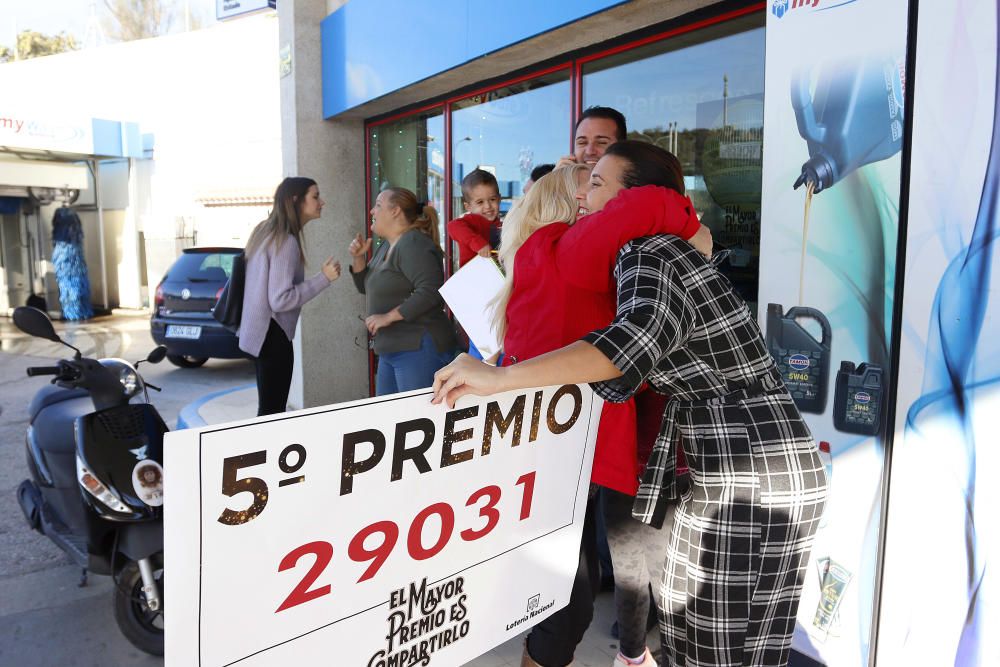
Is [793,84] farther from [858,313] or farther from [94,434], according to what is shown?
[94,434]

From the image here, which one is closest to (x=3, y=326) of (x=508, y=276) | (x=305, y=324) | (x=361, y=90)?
(x=305, y=324)

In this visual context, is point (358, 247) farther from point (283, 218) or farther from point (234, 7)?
point (234, 7)

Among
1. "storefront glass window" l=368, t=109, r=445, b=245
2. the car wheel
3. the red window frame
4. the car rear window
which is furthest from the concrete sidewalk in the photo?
the car wheel

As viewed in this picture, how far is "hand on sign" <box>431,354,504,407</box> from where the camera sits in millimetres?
1542

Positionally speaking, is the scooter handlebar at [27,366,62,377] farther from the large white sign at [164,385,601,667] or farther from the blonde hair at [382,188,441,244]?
the large white sign at [164,385,601,667]

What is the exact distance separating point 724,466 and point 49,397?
11.3ft

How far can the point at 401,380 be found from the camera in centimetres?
414

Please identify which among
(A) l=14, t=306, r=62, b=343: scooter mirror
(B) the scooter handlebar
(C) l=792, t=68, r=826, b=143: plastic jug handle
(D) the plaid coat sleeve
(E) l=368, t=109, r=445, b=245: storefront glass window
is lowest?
(B) the scooter handlebar

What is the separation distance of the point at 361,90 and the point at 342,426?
4838 millimetres

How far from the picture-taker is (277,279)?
4141mm

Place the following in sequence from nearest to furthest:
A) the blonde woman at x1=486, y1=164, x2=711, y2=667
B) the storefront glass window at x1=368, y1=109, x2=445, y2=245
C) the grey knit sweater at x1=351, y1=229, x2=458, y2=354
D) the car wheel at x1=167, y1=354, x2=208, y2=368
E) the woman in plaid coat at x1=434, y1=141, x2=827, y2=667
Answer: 1. the woman in plaid coat at x1=434, y1=141, x2=827, y2=667
2. the blonde woman at x1=486, y1=164, x2=711, y2=667
3. the grey knit sweater at x1=351, y1=229, x2=458, y2=354
4. the storefront glass window at x1=368, y1=109, x2=445, y2=245
5. the car wheel at x1=167, y1=354, x2=208, y2=368

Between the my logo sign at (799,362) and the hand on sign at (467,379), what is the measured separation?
4.49 feet

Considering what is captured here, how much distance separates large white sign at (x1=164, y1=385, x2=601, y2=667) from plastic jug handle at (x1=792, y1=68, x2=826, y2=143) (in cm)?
119

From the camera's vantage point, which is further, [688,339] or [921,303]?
[921,303]
